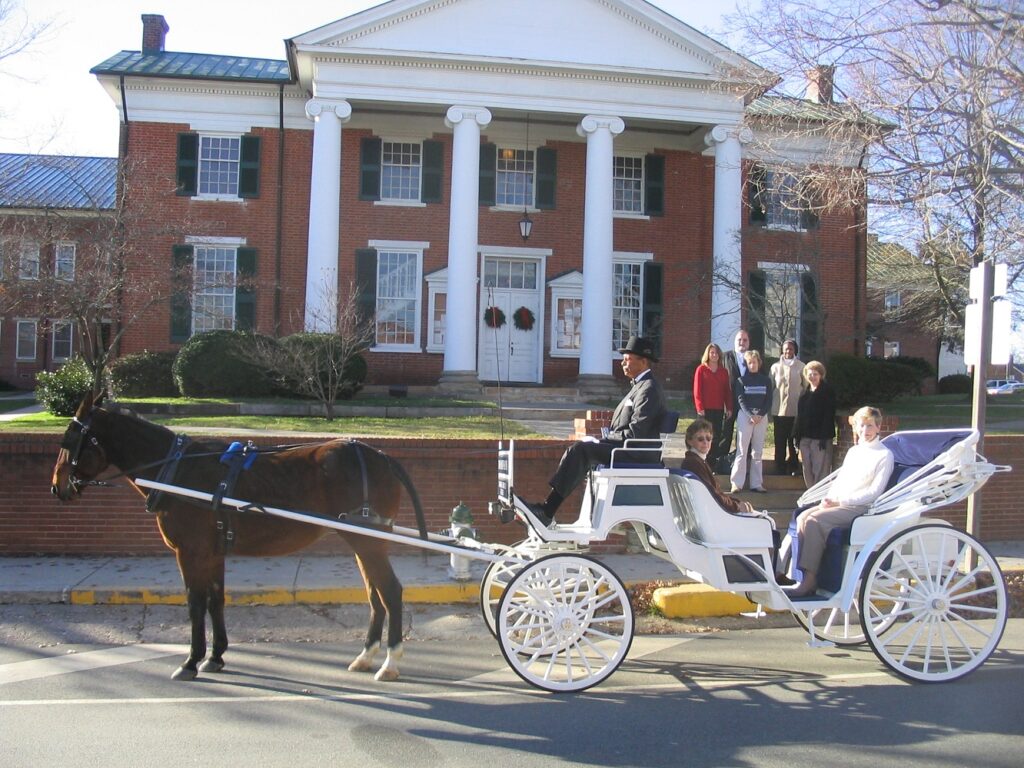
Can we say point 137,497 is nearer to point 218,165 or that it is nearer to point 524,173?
point 218,165

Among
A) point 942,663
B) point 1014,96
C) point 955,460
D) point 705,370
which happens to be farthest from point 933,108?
point 942,663

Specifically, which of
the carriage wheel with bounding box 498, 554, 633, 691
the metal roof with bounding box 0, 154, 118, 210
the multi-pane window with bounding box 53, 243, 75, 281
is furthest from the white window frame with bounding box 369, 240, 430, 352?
the carriage wheel with bounding box 498, 554, 633, 691

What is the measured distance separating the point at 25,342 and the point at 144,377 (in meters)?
18.6

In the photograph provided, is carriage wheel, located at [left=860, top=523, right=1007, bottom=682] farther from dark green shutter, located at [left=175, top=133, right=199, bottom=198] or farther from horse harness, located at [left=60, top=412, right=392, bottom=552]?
dark green shutter, located at [left=175, top=133, right=199, bottom=198]

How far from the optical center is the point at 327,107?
2255 cm

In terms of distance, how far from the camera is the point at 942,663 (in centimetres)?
647

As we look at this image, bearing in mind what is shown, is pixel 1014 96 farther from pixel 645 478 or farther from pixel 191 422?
pixel 191 422

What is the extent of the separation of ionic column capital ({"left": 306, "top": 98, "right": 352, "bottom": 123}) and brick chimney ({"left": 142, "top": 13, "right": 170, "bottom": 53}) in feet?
25.2

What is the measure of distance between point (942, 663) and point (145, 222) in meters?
17.4

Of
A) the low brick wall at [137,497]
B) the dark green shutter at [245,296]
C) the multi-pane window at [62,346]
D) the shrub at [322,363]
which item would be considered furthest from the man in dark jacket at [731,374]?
the multi-pane window at [62,346]

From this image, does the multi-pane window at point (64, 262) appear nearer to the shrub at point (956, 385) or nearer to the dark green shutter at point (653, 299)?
the dark green shutter at point (653, 299)

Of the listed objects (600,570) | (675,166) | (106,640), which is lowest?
(106,640)

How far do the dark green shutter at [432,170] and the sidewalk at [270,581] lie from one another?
16492 mm

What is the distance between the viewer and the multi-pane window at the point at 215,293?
22978 mm
